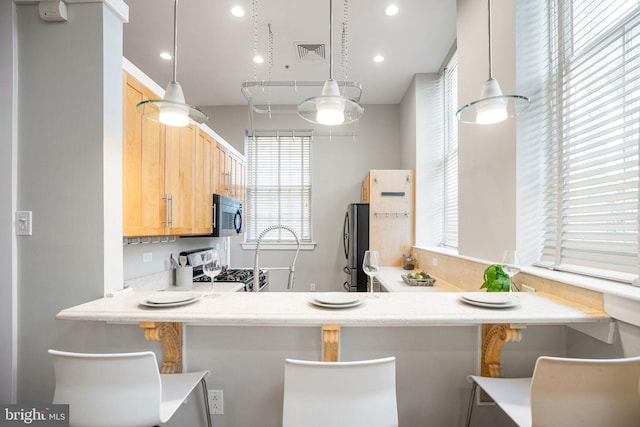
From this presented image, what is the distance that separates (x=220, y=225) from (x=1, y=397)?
186 cm

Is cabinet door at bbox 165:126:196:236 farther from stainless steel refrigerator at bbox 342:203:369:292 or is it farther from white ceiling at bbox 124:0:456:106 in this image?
stainless steel refrigerator at bbox 342:203:369:292

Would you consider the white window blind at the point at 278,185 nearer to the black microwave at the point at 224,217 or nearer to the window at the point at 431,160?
the black microwave at the point at 224,217

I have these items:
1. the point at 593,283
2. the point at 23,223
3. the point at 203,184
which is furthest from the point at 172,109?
the point at 593,283

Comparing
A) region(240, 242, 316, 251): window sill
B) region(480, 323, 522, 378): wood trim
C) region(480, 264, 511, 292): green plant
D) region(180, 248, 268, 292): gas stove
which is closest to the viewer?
region(480, 323, 522, 378): wood trim

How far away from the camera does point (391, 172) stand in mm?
4074

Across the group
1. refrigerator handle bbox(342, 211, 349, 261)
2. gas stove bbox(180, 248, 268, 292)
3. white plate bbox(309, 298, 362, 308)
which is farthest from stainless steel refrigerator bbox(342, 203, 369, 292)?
white plate bbox(309, 298, 362, 308)

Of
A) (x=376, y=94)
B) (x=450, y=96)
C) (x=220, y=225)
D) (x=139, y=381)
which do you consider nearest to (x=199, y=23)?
(x=220, y=225)

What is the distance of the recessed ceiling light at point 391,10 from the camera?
9.01ft

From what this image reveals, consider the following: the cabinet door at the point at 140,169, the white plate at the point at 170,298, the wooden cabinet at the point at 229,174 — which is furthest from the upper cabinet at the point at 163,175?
the white plate at the point at 170,298

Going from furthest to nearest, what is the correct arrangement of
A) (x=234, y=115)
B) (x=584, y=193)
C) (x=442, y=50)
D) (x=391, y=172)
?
(x=234, y=115) → (x=391, y=172) → (x=442, y=50) → (x=584, y=193)

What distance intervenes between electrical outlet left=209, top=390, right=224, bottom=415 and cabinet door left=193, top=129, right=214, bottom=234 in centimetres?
158

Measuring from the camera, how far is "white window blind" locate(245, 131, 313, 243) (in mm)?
4984

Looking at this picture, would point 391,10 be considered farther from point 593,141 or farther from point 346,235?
point 346,235

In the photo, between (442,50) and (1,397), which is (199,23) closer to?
(442,50)
